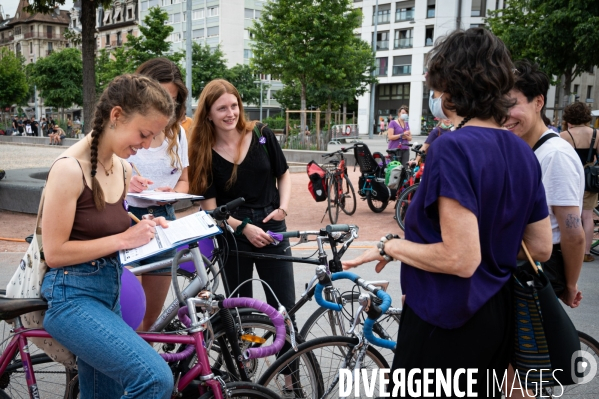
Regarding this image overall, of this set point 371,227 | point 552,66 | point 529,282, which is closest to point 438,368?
point 529,282

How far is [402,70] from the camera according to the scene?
176 ft

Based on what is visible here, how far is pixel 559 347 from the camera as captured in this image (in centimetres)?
191

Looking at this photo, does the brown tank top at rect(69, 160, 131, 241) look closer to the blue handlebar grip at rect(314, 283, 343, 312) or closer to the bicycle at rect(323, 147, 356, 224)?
the blue handlebar grip at rect(314, 283, 343, 312)

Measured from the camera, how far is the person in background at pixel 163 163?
3.10 m

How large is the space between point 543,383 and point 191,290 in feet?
4.82

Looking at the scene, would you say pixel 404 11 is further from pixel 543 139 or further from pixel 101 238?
pixel 101 238

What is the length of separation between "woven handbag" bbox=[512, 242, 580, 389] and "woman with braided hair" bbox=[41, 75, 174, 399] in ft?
4.11

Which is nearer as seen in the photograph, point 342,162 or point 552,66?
point 342,162

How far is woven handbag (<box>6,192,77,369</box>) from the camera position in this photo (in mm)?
2068

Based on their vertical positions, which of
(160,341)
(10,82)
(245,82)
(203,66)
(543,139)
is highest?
(203,66)

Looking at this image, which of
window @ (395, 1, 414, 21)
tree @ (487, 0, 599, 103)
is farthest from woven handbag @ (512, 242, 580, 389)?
window @ (395, 1, 414, 21)

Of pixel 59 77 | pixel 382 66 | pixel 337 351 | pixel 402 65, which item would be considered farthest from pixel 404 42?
pixel 337 351

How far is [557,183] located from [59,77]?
Result: 49040 millimetres

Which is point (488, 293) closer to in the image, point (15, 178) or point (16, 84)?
point (15, 178)
